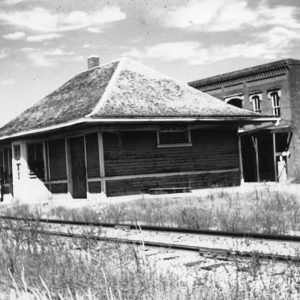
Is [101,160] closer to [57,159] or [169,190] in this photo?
[169,190]

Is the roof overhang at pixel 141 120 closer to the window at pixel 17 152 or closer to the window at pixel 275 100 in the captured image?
the window at pixel 17 152

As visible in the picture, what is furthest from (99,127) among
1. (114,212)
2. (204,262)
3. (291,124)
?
(291,124)

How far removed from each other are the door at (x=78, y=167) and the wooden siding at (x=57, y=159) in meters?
0.58

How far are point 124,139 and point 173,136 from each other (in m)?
2.33

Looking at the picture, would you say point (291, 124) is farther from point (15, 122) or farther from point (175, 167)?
point (15, 122)

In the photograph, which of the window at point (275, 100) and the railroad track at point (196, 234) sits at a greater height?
the window at point (275, 100)

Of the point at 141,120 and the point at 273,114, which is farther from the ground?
the point at 273,114

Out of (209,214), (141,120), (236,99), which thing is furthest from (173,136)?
(236,99)

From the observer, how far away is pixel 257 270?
546 centimetres

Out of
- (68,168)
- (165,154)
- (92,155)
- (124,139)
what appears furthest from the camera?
(68,168)

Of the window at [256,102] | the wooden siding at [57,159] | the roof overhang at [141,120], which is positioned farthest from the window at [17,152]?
the window at [256,102]

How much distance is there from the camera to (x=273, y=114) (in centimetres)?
3150

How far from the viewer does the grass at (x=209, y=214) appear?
9.86m

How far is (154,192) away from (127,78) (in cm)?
544
